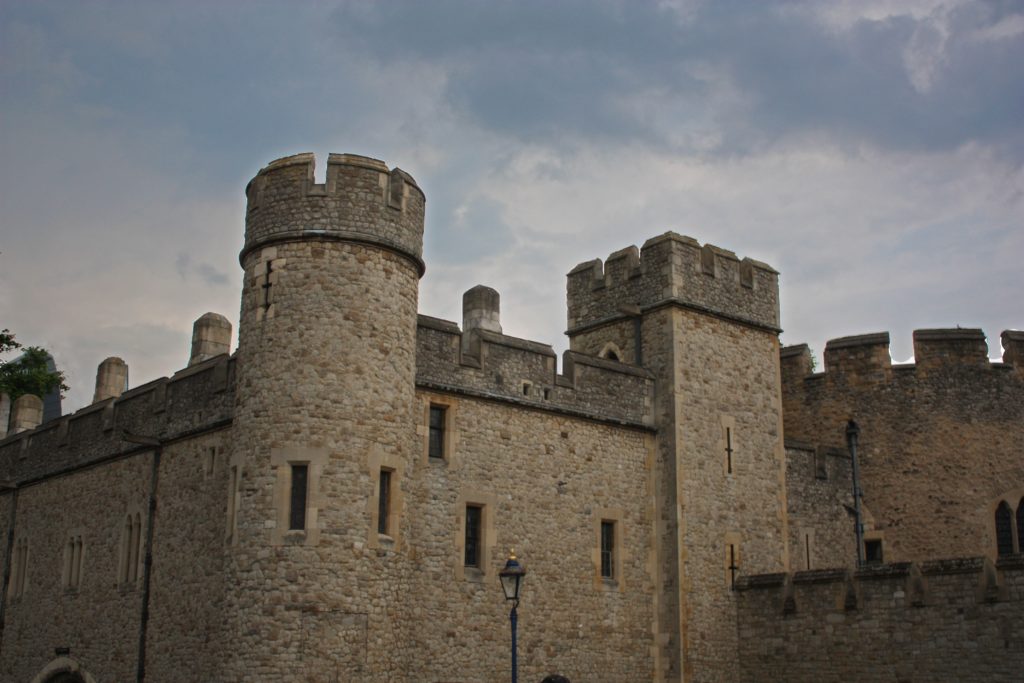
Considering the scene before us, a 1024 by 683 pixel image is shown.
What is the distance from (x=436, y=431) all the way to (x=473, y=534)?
68.4 inches

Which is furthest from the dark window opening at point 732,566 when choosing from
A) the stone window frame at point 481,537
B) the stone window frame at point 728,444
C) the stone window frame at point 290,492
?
the stone window frame at point 290,492

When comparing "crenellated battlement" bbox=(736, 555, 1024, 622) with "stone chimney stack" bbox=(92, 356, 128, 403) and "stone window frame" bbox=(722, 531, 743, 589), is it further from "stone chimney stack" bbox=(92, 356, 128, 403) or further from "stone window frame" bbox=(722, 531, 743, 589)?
"stone chimney stack" bbox=(92, 356, 128, 403)

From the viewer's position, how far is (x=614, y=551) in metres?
20.8

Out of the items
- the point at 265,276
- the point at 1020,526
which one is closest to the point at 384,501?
the point at 265,276

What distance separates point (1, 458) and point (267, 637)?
13.4 m

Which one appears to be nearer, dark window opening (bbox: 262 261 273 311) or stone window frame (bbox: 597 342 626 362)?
dark window opening (bbox: 262 261 273 311)

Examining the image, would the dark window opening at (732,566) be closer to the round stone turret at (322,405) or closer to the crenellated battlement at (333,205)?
the round stone turret at (322,405)

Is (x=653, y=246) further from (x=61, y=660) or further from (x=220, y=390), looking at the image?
(x=61, y=660)

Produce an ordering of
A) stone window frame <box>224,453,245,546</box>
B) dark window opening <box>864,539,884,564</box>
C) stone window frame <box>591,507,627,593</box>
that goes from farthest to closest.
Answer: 1. dark window opening <box>864,539,884,564</box>
2. stone window frame <box>591,507,627,593</box>
3. stone window frame <box>224,453,245,546</box>

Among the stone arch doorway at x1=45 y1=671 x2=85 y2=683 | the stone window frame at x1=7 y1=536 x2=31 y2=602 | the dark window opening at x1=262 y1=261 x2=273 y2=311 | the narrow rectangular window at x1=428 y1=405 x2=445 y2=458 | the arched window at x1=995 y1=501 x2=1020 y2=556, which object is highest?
the dark window opening at x1=262 y1=261 x2=273 y2=311

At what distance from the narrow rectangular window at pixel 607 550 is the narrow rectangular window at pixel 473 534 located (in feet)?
8.98

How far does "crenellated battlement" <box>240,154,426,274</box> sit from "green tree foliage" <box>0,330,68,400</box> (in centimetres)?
1938

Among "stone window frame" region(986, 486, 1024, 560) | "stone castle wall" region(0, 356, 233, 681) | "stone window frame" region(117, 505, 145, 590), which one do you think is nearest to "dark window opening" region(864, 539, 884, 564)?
"stone window frame" region(986, 486, 1024, 560)

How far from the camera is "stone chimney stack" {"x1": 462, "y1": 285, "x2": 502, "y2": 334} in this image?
72.3 ft
